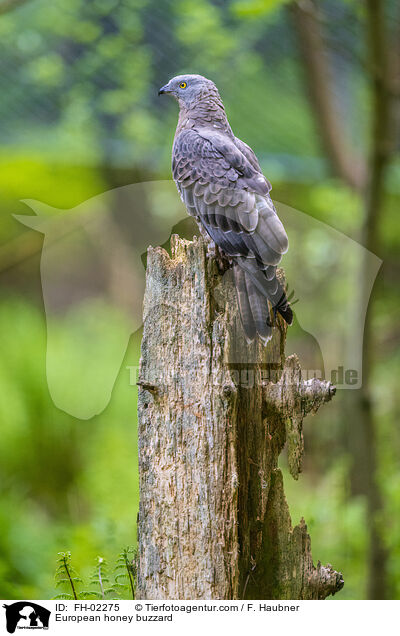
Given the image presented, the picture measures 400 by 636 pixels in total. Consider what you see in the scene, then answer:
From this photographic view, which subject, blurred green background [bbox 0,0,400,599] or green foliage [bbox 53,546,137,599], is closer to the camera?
green foliage [bbox 53,546,137,599]

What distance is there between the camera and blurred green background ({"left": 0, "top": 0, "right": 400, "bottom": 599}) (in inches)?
68.7

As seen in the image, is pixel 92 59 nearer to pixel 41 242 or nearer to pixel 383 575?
pixel 41 242

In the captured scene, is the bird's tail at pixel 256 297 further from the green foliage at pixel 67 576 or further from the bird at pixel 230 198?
the green foliage at pixel 67 576

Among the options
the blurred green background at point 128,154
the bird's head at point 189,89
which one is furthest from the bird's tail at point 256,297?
the bird's head at point 189,89

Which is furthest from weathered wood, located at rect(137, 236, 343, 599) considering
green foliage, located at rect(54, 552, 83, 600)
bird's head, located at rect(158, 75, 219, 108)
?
bird's head, located at rect(158, 75, 219, 108)

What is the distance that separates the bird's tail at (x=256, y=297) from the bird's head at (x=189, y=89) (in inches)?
19.7

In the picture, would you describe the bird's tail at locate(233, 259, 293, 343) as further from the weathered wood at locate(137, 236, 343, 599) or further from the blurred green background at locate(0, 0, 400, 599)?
the blurred green background at locate(0, 0, 400, 599)

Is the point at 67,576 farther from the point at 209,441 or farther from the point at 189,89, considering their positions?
the point at 189,89

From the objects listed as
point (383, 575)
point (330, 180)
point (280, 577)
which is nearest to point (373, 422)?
point (383, 575)
